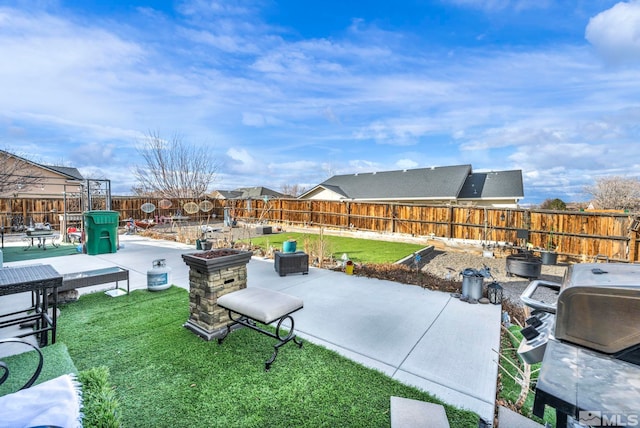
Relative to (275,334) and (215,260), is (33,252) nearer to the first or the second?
(215,260)

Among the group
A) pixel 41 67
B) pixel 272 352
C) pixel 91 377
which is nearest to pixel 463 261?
pixel 272 352

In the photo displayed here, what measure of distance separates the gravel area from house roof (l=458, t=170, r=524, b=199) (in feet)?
31.7

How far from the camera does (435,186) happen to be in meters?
20.0

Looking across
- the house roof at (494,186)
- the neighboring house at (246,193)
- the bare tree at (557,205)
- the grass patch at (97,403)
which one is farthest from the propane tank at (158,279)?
the neighboring house at (246,193)

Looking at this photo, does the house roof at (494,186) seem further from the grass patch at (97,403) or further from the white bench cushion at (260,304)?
the grass patch at (97,403)

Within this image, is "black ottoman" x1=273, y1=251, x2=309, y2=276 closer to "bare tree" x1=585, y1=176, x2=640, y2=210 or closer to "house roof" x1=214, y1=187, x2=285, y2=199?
"bare tree" x1=585, y1=176, x2=640, y2=210

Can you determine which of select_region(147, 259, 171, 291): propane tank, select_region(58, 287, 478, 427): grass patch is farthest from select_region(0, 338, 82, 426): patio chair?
select_region(147, 259, 171, 291): propane tank

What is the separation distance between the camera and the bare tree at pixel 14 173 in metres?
9.71

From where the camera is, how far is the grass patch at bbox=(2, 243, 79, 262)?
8.20 meters

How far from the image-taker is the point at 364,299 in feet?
16.2

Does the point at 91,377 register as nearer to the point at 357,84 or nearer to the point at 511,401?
the point at 511,401

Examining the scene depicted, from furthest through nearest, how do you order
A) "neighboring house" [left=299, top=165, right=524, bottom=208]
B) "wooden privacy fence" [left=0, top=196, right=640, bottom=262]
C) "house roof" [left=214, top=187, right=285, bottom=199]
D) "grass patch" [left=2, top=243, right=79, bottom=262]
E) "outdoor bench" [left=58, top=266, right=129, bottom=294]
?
1. "house roof" [left=214, top=187, right=285, bottom=199]
2. "neighboring house" [left=299, top=165, right=524, bottom=208]
3. "wooden privacy fence" [left=0, top=196, right=640, bottom=262]
4. "grass patch" [left=2, top=243, right=79, bottom=262]
5. "outdoor bench" [left=58, top=266, right=129, bottom=294]

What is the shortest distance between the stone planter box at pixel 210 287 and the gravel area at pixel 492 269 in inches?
190

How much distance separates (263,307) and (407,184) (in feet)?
66.5
